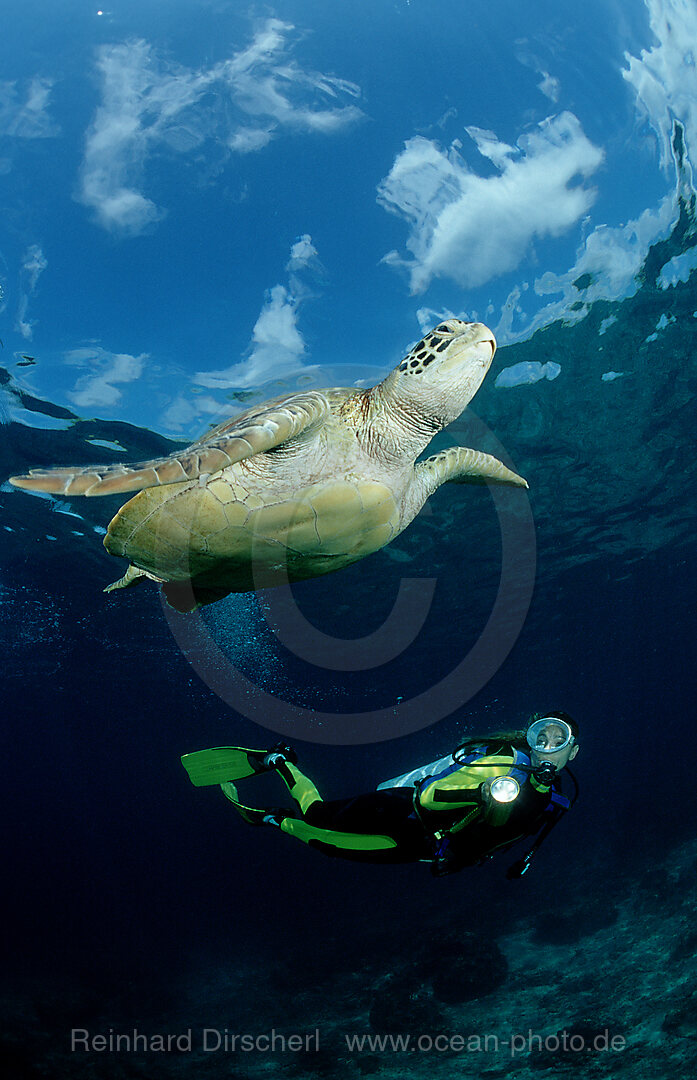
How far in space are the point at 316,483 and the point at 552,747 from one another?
247cm

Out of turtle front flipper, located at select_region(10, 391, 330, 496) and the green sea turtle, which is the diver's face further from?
turtle front flipper, located at select_region(10, 391, 330, 496)

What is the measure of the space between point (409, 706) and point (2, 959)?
27.4 m

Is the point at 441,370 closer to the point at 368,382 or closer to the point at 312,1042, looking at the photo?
the point at 368,382

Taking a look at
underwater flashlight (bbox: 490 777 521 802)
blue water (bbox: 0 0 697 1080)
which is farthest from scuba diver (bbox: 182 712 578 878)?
blue water (bbox: 0 0 697 1080)

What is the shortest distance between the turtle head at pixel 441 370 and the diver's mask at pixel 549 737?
2324mm

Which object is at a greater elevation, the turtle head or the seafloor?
the turtle head

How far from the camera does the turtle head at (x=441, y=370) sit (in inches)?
139

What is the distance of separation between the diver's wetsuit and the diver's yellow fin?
3.24 feet

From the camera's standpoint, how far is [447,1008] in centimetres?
985

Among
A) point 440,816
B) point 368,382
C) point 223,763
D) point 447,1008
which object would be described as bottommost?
point 447,1008

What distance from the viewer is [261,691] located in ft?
110

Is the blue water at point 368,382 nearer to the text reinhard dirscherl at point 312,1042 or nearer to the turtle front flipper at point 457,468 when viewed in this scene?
the text reinhard dirscherl at point 312,1042

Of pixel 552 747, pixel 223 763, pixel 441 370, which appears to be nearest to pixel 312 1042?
pixel 223 763

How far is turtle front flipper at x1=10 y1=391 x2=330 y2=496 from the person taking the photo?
7.86 ft
